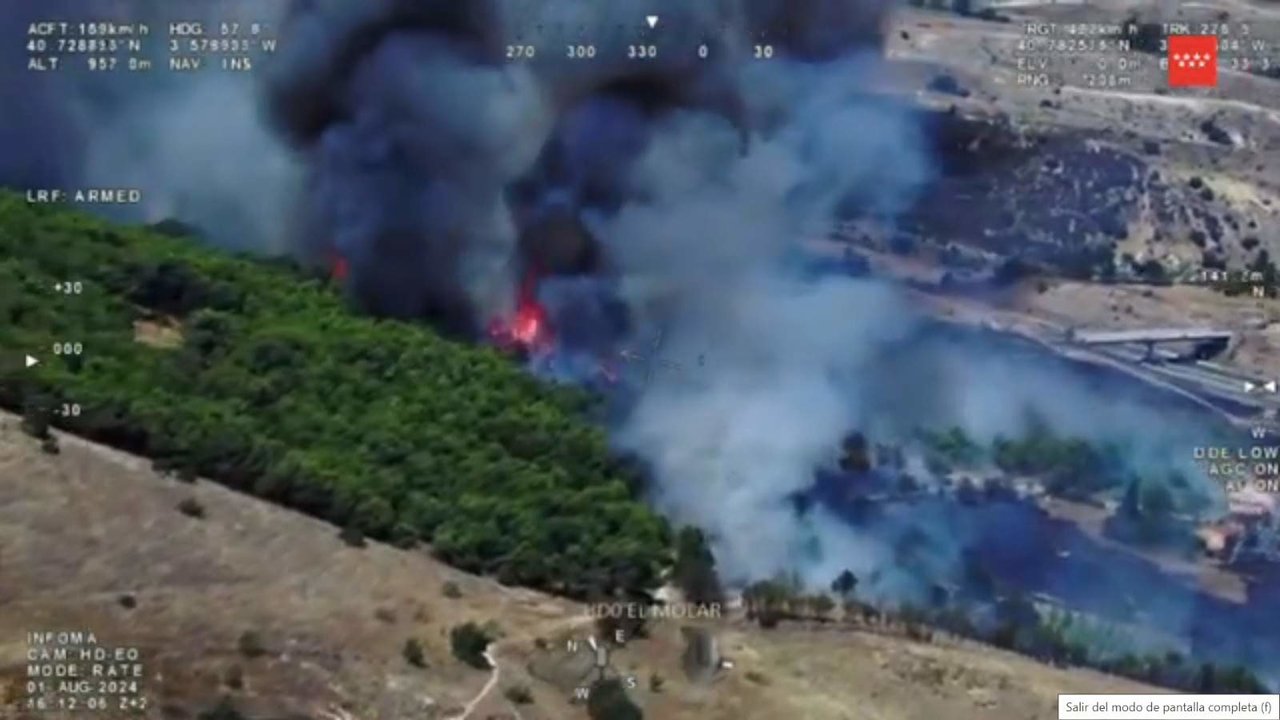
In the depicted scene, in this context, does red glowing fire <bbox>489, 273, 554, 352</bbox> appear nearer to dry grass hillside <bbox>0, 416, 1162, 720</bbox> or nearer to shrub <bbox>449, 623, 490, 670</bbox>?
dry grass hillside <bbox>0, 416, 1162, 720</bbox>

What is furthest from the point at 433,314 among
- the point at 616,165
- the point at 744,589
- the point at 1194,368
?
the point at 1194,368

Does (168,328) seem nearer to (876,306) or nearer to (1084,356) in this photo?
(876,306)

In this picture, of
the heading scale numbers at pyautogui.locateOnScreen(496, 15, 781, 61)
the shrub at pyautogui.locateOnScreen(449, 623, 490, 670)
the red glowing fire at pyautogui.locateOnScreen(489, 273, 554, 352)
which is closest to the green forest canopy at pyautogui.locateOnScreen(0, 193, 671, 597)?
the red glowing fire at pyautogui.locateOnScreen(489, 273, 554, 352)

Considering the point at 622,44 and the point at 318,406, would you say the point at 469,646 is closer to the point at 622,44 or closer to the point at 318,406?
the point at 318,406

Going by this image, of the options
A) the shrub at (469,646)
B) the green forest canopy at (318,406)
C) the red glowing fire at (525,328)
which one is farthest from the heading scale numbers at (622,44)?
the shrub at (469,646)

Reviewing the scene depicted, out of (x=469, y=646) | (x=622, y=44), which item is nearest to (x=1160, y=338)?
(x=622, y=44)

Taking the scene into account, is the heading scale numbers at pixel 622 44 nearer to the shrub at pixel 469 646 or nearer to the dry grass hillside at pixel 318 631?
the dry grass hillside at pixel 318 631
